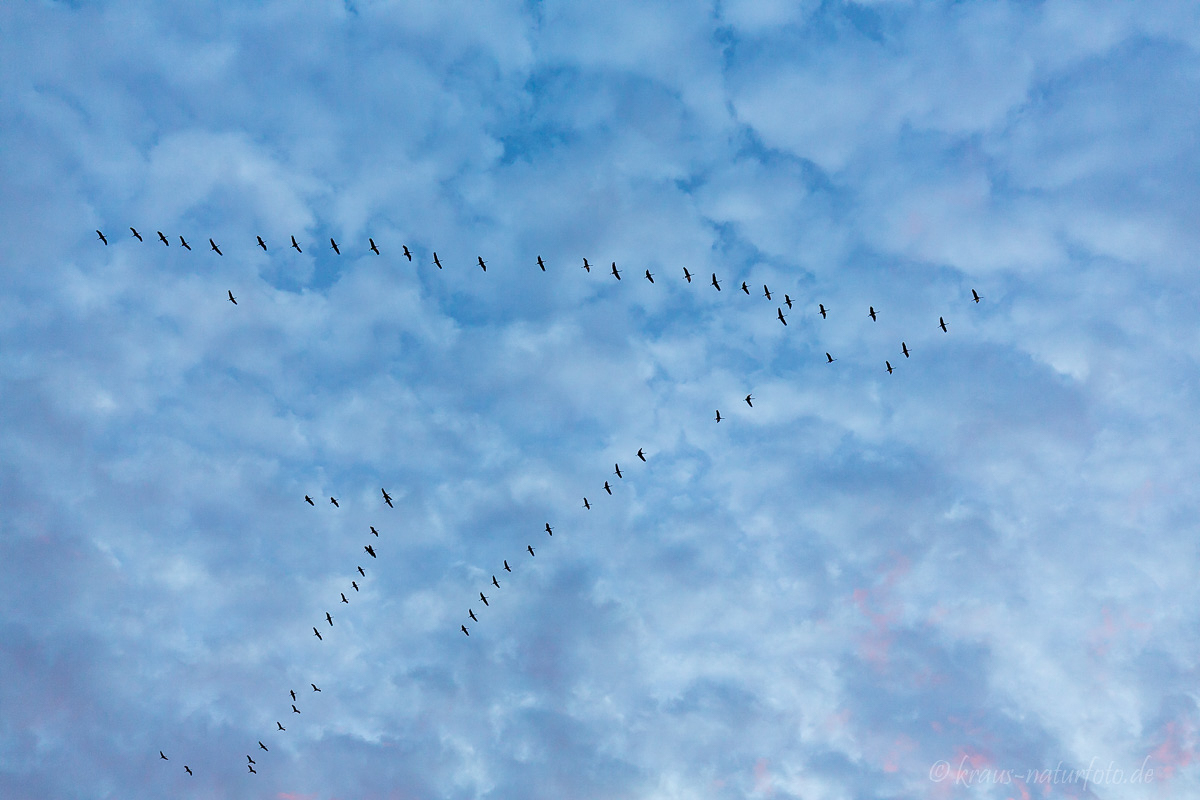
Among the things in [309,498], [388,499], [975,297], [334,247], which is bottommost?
[309,498]

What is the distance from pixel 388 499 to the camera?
13212 cm

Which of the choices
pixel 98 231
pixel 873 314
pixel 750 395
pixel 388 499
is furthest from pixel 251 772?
pixel 873 314

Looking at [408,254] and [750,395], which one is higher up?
[750,395]

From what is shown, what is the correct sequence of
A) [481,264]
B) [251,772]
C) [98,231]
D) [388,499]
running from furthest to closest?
[251,772] < [388,499] < [98,231] < [481,264]

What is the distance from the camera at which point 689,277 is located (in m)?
111

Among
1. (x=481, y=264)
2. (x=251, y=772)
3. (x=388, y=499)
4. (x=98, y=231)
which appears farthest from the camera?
(x=251, y=772)

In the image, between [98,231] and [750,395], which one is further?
[750,395]

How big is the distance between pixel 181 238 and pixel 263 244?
1336cm

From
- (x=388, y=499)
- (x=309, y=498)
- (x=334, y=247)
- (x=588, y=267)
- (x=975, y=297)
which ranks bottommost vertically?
(x=309, y=498)

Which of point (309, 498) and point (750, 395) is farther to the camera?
point (750, 395)

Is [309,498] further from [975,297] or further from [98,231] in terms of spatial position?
[975,297]

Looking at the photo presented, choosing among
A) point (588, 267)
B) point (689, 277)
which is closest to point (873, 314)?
point (689, 277)

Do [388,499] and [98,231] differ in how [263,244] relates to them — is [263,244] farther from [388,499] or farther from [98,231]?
[388,499]

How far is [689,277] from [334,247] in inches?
1830
